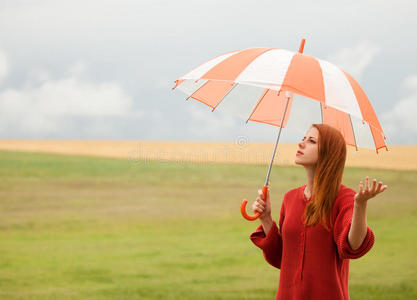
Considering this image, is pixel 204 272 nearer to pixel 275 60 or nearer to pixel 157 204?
pixel 157 204

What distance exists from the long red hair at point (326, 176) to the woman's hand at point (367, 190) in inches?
11.1

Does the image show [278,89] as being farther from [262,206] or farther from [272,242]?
[272,242]

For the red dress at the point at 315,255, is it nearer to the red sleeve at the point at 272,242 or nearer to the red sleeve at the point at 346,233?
the red sleeve at the point at 346,233

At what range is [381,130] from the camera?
2840mm

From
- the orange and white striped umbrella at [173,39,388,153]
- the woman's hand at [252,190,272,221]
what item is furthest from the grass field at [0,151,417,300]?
the woman's hand at [252,190,272,221]

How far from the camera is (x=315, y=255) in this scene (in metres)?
2.60

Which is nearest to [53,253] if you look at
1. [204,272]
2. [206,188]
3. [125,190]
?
[204,272]

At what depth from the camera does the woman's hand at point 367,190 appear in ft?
7.20

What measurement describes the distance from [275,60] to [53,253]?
688cm

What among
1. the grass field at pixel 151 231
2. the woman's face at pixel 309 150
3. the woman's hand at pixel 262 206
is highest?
the woman's face at pixel 309 150

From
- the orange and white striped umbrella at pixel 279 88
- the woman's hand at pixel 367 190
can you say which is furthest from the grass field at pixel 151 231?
the woman's hand at pixel 367 190

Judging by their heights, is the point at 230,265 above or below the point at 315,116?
below

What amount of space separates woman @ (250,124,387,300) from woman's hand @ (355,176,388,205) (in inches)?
8.0

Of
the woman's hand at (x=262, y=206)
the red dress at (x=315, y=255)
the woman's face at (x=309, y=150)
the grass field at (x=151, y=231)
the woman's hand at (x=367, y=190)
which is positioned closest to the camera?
the woman's hand at (x=367, y=190)
